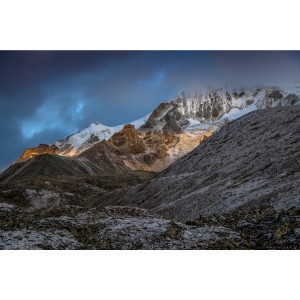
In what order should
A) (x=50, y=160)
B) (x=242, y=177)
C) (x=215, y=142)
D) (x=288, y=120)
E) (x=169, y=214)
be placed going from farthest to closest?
1. (x=50, y=160)
2. (x=215, y=142)
3. (x=288, y=120)
4. (x=242, y=177)
5. (x=169, y=214)

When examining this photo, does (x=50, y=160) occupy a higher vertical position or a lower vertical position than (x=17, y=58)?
higher

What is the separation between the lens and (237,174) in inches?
1695

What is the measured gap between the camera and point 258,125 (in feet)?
196

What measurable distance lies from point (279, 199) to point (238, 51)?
37.1 feet

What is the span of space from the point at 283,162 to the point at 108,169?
134m

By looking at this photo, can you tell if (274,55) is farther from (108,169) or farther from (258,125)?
(108,169)

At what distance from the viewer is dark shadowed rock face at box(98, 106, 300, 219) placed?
32281 millimetres

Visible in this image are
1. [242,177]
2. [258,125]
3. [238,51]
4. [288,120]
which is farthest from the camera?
[258,125]

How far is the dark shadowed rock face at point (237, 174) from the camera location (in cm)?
3228
